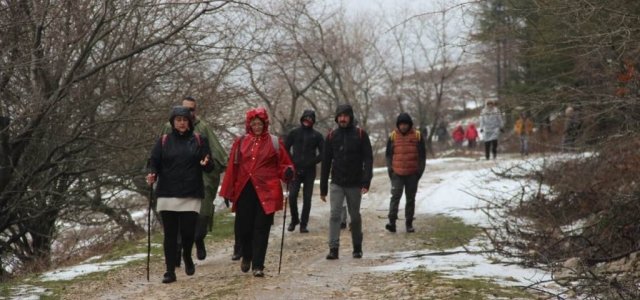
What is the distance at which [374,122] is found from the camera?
61531mm

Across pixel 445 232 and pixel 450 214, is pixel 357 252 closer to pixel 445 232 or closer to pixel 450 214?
pixel 445 232

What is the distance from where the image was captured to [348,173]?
1050cm

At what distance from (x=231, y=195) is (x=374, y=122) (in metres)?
53.0

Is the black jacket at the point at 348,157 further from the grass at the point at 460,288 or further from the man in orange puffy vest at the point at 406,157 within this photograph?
the man in orange puffy vest at the point at 406,157

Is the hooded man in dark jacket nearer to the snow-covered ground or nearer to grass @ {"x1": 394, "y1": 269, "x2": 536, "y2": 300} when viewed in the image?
the snow-covered ground

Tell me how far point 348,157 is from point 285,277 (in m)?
2.18

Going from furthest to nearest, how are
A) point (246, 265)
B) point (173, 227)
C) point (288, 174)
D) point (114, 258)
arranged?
point (114, 258) < point (246, 265) < point (288, 174) < point (173, 227)

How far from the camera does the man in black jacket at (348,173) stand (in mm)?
10492

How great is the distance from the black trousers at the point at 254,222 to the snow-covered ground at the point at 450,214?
1457 mm

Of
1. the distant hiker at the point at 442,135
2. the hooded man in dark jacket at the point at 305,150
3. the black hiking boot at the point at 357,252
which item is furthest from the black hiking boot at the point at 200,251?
the distant hiker at the point at 442,135

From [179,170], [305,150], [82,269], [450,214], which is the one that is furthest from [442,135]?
[179,170]

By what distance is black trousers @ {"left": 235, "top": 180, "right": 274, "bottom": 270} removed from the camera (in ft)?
28.8

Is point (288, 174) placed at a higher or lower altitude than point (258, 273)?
higher

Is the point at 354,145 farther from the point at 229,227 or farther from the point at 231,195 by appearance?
the point at 229,227
